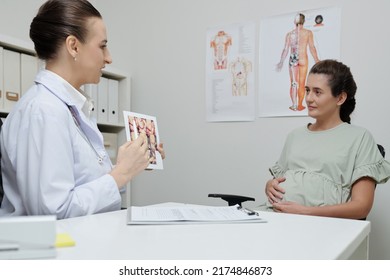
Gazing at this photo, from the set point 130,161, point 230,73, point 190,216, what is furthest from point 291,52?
point 190,216

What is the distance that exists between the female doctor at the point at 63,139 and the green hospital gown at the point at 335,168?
29.7 inches

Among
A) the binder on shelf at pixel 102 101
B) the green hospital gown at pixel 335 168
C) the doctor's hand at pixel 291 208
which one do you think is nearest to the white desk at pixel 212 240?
the doctor's hand at pixel 291 208

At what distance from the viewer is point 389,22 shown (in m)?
1.97

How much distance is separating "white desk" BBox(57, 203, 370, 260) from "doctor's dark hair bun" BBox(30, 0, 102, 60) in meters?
0.58

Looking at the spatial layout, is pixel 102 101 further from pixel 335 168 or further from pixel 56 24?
pixel 335 168

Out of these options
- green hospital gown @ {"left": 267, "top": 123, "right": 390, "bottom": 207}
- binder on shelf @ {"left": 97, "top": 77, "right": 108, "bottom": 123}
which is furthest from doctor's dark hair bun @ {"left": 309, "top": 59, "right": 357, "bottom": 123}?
binder on shelf @ {"left": 97, "top": 77, "right": 108, "bottom": 123}

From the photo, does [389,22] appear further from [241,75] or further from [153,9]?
[153,9]

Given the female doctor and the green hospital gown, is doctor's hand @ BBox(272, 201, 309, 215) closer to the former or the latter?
the green hospital gown

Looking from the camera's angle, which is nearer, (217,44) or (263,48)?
(263,48)

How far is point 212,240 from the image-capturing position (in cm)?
72

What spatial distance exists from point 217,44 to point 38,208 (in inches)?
72.0

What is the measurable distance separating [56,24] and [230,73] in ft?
4.76

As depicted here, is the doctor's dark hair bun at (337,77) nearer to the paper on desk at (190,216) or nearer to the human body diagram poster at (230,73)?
the human body diagram poster at (230,73)
